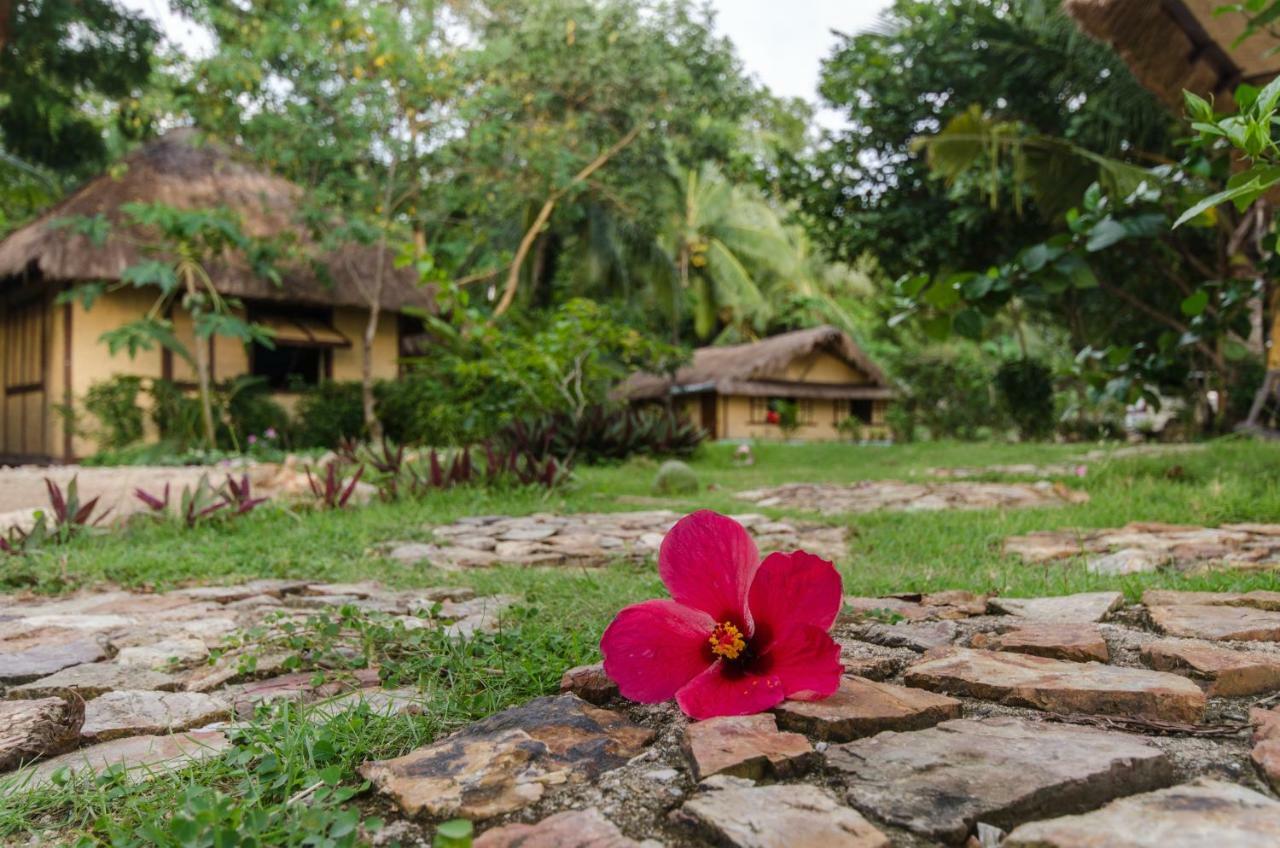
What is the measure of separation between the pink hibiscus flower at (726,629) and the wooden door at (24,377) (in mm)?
12276

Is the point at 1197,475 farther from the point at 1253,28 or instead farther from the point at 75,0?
the point at 75,0

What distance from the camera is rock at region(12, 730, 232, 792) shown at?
4.19 ft

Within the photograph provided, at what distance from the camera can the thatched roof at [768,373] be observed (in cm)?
1917

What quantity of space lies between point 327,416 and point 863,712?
38.5ft

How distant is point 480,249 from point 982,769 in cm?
1429

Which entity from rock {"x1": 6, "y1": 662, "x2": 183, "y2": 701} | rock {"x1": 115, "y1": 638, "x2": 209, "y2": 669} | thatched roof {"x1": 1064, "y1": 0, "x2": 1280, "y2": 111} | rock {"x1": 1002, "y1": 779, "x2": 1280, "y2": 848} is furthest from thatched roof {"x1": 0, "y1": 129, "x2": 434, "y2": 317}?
rock {"x1": 1002, "y1": 779, "x2": 1280, "y2": 848}

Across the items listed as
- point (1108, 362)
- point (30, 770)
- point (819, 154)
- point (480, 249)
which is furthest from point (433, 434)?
point (30, 770)

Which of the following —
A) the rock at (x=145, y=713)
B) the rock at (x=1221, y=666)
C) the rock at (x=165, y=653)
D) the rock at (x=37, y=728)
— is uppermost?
the rock at (x=1221, y=666)

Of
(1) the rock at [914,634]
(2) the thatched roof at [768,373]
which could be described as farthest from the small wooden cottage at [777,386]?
(1) the rock at [914,634]

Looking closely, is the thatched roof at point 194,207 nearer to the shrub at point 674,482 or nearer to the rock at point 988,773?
the shrub at point 674,482

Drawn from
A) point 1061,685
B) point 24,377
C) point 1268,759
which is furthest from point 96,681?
point 24,377

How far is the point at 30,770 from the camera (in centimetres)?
130

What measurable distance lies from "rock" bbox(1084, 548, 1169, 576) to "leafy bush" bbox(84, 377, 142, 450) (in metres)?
10.9

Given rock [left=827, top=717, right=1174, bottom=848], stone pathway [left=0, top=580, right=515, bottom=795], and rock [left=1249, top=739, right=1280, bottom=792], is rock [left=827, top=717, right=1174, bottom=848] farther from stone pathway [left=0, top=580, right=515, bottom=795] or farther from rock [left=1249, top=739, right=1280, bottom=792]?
stone pathway [left=0, top=580, right=515, bottom=795]
